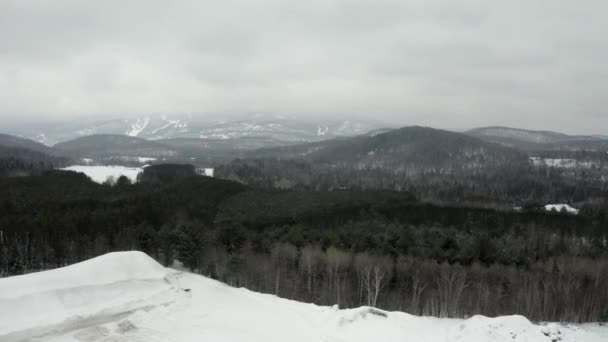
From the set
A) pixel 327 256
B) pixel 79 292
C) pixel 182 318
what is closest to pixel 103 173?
pixel 327 256

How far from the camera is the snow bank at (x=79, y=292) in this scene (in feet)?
73.3

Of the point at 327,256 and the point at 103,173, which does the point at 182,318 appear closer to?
the point at 327,256

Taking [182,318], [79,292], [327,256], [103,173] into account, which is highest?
[103,173]

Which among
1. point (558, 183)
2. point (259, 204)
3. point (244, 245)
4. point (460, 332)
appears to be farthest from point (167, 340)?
point (558, 183)

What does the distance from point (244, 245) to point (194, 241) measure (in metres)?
6.60

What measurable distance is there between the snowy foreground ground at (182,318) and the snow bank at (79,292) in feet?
0.19

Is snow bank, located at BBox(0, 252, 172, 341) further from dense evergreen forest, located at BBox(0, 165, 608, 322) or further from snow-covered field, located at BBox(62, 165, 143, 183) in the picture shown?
snow-covered field, located at BBox(62, 165, 143, 183)

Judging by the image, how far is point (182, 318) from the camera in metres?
24.8

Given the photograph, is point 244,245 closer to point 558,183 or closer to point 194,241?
point 194,241

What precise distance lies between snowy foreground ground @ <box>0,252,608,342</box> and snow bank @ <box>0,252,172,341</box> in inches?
2.3

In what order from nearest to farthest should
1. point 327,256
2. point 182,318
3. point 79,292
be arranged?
point 182,318, point 79,292, point 327,256

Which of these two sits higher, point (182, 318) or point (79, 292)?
point (79, 292)

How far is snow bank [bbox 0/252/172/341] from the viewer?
22.3m

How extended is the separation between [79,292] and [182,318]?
8643mm
